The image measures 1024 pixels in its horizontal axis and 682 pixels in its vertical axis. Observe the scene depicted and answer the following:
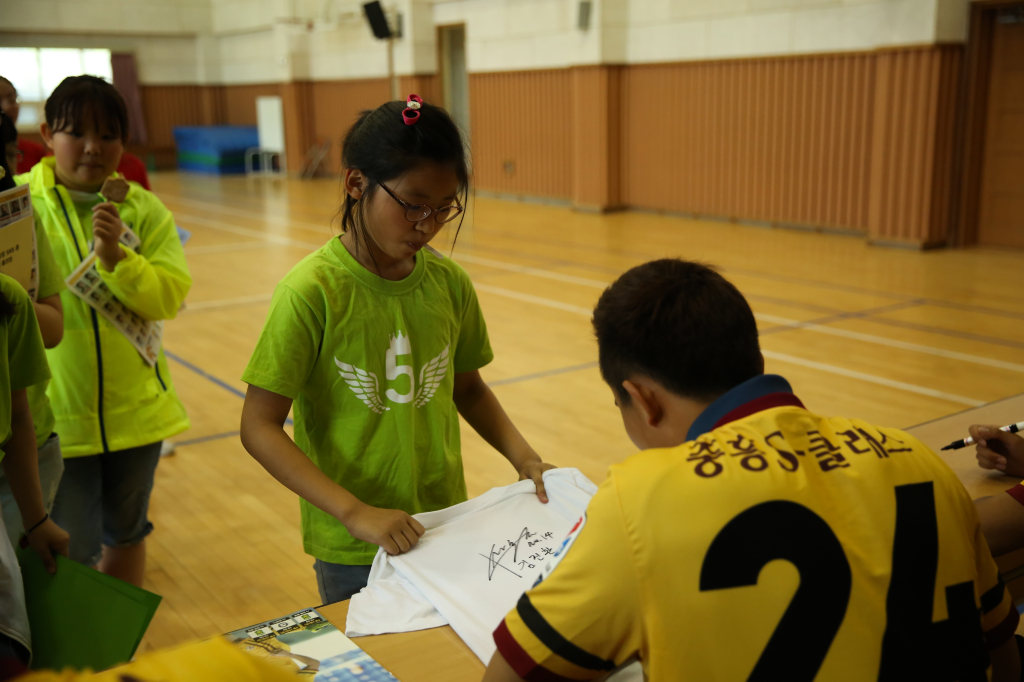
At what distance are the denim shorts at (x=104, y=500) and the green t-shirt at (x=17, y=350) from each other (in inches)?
29.3

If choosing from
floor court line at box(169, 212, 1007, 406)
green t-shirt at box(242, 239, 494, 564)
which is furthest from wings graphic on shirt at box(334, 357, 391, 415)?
floor court line at box(169, 212, 1007, 406)

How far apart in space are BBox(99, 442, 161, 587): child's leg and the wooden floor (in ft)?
0.79

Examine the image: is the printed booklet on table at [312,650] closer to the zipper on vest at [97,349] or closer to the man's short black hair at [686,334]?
the man's short black hair at [686,334]

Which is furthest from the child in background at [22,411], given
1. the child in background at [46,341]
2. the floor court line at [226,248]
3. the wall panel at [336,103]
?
the wall panel at [336,103]

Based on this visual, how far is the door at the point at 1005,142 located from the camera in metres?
8.03

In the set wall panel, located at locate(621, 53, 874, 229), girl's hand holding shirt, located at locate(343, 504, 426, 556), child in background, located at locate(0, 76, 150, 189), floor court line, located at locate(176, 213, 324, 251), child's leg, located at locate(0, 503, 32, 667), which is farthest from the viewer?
floor court line, located at locate(176, 213, 324, 251)

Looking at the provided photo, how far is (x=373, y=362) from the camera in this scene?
1.61m

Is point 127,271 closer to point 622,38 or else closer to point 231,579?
point 231,579

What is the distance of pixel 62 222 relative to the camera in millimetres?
2334

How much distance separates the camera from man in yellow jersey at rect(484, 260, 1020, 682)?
33.6 inches

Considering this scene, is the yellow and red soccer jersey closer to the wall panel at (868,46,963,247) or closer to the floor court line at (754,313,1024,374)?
the floor court line at (754,313,1024,374)

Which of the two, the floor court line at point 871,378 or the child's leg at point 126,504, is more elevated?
the child's leg at point 126,504

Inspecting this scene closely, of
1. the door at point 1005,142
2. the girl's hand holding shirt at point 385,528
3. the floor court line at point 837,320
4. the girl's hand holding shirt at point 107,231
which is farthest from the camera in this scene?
the door at point 1005,142

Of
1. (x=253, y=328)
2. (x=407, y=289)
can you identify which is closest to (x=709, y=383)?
(x=407, y=289)
